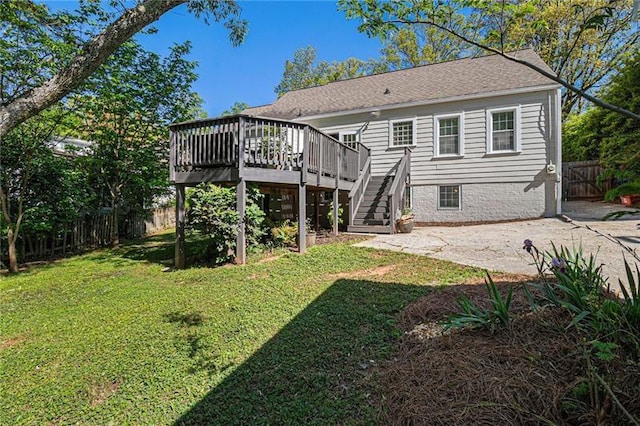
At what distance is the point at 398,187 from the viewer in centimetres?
990

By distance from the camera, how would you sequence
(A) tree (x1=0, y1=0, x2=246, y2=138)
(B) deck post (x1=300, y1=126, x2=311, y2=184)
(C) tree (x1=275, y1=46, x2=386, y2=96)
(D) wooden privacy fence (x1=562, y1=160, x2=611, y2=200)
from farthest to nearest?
(C) tree (x1=275, y1=46, x2=386, y2=96) → (D) wooden privacy fence (x1=562, y1=160, x2=611, y2=200) → (B) deck post (x1=300, y1=126, x2=311, y2=184) → (A) tree (x1=0, y1=0, x2=246, y2=138)

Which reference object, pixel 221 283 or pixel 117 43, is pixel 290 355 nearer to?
pixel 221 283

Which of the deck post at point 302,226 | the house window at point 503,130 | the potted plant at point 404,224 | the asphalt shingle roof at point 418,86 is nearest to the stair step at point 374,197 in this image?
the potted plant at point 404,224

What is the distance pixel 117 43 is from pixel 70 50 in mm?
3899

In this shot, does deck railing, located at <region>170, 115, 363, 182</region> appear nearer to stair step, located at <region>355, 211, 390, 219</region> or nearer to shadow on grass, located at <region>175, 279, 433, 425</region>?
stair step, located at <region>355, 211, 390, 219</region>

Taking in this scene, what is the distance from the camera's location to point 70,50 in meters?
6.61

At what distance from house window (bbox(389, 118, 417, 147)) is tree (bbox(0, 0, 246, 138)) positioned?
7.14 m

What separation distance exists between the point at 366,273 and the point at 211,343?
8.74 ft

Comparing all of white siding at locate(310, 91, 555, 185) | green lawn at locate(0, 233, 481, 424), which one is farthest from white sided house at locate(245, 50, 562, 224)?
green lawn at locate(0, 233, 481, 424)

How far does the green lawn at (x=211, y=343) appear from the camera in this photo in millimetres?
2486

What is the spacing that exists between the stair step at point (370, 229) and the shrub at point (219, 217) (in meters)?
3.72

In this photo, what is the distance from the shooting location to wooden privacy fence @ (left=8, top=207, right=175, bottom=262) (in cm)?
815

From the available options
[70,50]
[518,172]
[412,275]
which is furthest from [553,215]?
[70,50]

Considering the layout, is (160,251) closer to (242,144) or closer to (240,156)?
(240,156)
